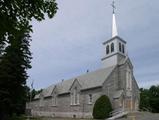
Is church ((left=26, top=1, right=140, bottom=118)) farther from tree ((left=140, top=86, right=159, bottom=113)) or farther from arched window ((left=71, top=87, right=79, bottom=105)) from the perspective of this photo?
tree ((left=140, top=86, right=159, bottom=113))

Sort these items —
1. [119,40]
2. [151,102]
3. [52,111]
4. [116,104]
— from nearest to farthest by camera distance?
[116,104] → [119,40] → [52,111] → [151,102]

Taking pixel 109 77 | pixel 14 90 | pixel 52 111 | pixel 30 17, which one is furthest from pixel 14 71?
pixel 30 17

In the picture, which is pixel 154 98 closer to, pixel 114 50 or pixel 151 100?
pixel 151 100

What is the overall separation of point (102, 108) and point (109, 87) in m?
4.32

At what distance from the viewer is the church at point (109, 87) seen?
47.2 meters

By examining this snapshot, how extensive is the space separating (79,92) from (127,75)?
8.54 meters

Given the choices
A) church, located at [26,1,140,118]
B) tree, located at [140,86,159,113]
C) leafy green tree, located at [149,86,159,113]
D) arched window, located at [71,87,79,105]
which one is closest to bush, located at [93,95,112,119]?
church, located at [26,1,140,118]

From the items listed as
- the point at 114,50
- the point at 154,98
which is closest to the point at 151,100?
the point at 154,98

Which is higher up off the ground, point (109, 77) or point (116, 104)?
point (109, 77)

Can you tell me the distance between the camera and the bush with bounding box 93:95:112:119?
4369 centimetres

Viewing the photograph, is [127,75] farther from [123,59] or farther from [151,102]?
[151,102]

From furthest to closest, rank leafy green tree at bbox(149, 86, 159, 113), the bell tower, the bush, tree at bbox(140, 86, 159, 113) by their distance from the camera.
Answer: leafy green tree at bbox(149, 86, 159, 113), tree at bbox(140, 86, 159, 113), the bell tower, the bush

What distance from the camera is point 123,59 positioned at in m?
50.8

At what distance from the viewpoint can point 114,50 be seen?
170 ft
